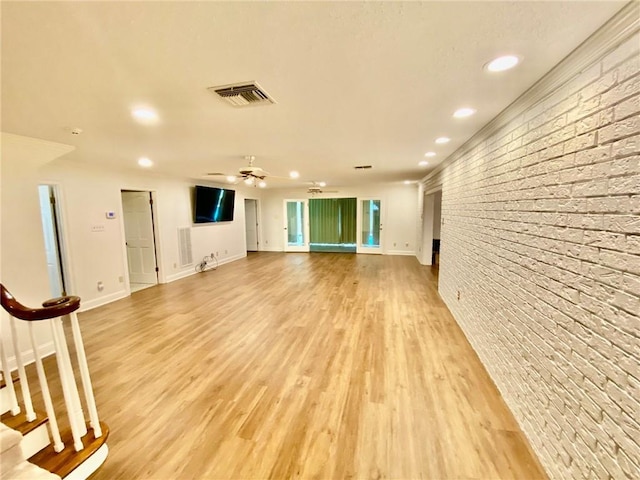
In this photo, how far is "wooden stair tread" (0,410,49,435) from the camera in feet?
5.05

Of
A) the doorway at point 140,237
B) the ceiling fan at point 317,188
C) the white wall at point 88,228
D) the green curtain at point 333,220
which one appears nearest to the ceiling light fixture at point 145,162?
the white wall at point 88,228

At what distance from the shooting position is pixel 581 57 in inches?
53.7

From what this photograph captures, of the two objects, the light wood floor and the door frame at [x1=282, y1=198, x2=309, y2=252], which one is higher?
the door frame at [x1=282, y1=198, x2=309, y2=252]

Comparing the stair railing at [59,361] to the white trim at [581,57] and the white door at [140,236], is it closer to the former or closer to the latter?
the white trim at [581,57]

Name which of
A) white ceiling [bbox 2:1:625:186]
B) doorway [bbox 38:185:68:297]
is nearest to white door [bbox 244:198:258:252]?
doorway [bbox 38:185:68:297]

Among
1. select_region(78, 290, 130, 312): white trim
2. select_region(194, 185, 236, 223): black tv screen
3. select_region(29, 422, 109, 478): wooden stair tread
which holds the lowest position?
select_region(78, 290, 130, 312): white trim

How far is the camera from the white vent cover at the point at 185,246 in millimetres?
6531

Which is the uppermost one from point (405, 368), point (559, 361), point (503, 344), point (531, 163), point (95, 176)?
point (95, 176)

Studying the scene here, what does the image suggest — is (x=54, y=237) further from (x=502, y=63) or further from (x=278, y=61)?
(x=502, y=63)

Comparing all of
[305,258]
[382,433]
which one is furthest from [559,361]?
[305,258]

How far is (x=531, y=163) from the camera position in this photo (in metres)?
1.89

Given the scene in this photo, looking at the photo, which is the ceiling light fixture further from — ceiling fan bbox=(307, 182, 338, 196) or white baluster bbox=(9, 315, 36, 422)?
ceiling fan bbox=(307, 182, 338, 196)

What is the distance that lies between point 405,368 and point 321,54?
2.79m

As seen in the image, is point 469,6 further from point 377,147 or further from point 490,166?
point 377,147
